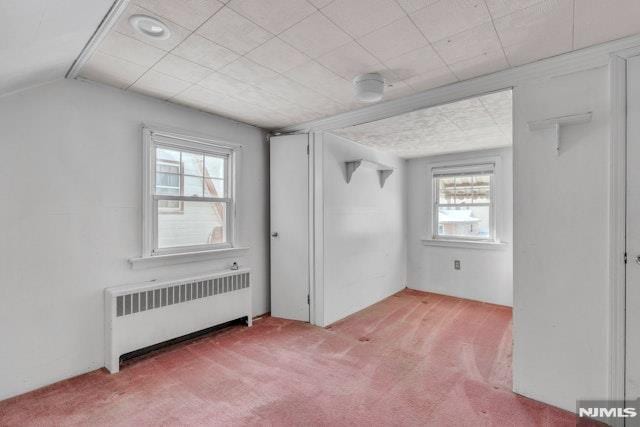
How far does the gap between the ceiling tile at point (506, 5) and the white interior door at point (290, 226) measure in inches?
87.8

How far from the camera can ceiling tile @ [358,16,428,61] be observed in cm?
166

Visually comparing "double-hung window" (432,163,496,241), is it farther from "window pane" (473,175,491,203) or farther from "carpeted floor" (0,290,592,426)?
"carpeted floor" (0,290,592,426)

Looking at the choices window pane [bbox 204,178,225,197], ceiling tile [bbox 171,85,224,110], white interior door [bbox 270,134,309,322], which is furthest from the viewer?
white interior door [bbox 270,134,309,322]

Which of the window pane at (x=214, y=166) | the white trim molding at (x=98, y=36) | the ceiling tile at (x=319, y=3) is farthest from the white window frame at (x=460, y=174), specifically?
the white trim molding at (x=98, y=36)

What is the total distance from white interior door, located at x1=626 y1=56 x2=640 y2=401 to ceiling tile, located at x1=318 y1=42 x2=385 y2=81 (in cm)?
149

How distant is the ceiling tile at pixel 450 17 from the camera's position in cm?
148

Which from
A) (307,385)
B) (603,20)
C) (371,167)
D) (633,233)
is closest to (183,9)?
(603,20)

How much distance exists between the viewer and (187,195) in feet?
9.79

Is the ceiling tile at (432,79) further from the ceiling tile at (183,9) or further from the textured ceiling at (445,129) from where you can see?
the ceiling tile at (183,9)

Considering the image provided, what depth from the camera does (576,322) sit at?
191 cm

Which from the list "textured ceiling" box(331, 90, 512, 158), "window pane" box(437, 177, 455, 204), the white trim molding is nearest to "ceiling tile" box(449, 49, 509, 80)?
"textured ceiling" box(331, 90, 512, 158)

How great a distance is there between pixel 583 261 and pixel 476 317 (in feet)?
6.75

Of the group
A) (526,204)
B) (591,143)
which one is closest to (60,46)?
(526,204)

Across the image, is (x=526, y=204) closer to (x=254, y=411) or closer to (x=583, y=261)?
(x=583, y=261)
